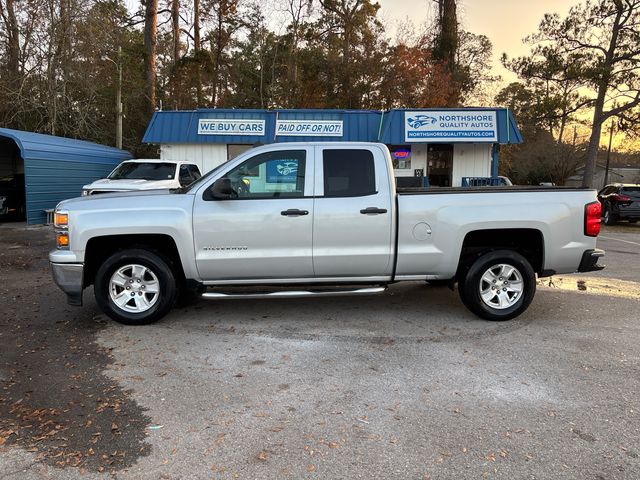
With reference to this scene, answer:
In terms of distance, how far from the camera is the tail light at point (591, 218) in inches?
214

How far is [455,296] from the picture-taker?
22.7ft

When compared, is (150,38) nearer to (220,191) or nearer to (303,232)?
(220,191)

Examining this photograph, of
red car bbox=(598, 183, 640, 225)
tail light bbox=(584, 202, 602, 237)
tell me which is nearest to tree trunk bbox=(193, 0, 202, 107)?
red car bbox=(598, 183, 640, 225)

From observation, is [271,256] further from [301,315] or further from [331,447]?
[331,447]

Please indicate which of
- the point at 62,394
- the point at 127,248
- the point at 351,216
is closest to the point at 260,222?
the point at 351,216

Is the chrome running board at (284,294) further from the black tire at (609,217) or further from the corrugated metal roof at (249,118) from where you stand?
the black tire at (609,217)

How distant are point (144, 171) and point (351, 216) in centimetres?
934

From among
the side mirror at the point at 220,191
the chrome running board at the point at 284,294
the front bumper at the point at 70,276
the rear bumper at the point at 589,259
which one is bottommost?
the chrome running board at the point at 284,294

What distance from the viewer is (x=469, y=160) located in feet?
59.3

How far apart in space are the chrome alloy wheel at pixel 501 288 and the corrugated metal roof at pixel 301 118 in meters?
11.8

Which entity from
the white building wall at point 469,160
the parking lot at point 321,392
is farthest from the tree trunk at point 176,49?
the parking lot at point 321,392

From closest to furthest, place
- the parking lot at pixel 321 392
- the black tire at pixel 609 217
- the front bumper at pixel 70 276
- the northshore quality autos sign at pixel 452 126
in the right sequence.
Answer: the parking lot at pixel 321 392
the front bumper at pixel 70 276
the northshore quality autos sign at pixel 452 126
the black tire at pixel 609 217

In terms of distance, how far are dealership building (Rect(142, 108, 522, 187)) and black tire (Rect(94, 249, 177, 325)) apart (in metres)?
11.8

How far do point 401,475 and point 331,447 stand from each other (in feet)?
1.59
